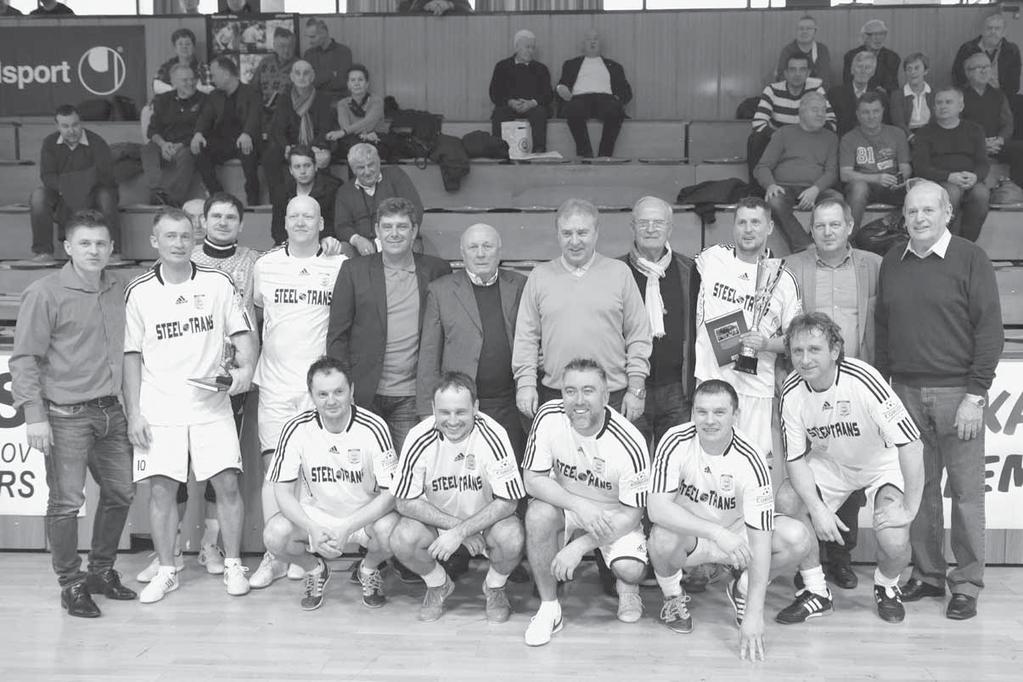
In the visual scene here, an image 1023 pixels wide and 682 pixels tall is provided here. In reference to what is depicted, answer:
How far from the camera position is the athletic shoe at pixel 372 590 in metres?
4.86

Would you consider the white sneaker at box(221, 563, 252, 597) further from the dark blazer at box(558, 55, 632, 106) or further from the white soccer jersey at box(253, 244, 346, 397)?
the dark blazer at box(558, 55, 632, 106)

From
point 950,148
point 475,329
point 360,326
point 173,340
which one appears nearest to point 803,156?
point 950,148

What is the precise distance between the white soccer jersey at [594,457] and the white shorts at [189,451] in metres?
1.40

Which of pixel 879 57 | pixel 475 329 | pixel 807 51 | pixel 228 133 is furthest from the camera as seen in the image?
pixel 807 51

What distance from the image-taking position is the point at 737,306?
16.3ft

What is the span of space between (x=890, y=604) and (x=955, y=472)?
0.65 m

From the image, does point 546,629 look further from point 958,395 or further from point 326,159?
point 326,159

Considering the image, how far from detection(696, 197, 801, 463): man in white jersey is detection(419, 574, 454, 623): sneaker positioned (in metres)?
1.50

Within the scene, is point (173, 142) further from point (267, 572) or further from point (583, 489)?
point (583, 489)

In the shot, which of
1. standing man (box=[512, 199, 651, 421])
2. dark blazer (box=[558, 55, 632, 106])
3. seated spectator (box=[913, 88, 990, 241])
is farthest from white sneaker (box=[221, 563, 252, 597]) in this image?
dark blazer (box=[558, 55, 632, 106])

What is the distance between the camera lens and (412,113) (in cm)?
981

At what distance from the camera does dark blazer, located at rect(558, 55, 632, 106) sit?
34.4 ft

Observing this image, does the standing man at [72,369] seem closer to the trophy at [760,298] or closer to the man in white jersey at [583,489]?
the man in white jersey at [583,489]

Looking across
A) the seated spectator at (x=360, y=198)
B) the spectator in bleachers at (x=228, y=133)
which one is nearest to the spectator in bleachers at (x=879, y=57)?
the seated spectator at (x=360, y=198)
